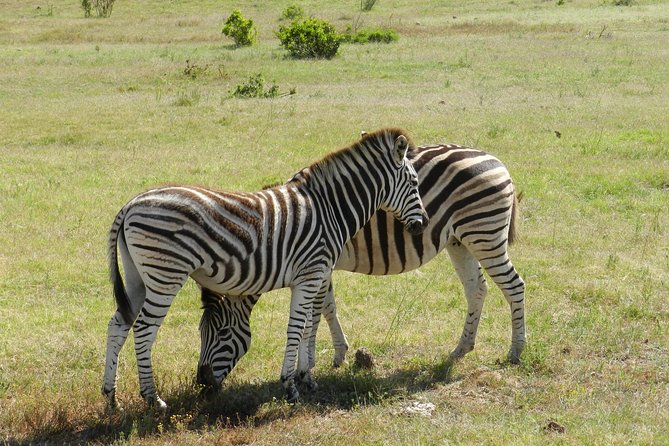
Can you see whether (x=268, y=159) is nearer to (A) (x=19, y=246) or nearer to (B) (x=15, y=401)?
(A) (x=19, y=246)

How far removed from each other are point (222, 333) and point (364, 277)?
375 centimetres

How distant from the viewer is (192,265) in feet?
21.9

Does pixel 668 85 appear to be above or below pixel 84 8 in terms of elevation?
below

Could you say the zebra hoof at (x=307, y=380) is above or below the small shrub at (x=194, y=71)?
below

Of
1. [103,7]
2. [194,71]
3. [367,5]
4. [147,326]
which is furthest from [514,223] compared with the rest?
[103,7]

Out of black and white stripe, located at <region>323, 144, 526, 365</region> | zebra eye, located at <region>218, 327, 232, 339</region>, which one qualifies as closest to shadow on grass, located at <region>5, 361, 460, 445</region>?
zebra eye, located at <region>218, 327, 232, 339</region>

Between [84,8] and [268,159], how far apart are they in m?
38.4

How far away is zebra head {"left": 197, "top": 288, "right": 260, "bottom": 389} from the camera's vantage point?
24.5 feet

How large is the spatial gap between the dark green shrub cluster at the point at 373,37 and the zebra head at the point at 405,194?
29.7 metres

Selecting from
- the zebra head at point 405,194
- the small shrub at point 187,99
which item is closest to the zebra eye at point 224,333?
the zebra head at point 405,194

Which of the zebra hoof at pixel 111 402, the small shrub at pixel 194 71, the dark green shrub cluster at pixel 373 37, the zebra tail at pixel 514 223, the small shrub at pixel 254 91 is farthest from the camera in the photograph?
the dark green shrub cluster at pixel 373 37

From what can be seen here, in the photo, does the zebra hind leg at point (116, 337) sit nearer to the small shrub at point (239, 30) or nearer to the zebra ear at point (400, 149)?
the zebra ear at point (400, 149)

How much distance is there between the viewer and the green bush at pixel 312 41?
31281 millimetres

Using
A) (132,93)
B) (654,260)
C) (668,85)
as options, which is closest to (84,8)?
(132,93)
